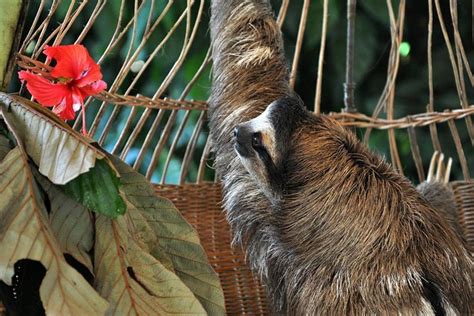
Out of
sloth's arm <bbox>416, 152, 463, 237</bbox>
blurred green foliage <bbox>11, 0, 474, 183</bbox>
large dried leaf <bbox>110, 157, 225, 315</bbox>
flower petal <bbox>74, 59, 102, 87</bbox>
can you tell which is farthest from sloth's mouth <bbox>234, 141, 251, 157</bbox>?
blurred green foliage <bbox>11, 0, 474, 183</bbox>

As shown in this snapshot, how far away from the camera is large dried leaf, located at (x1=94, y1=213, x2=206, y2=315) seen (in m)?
1.01

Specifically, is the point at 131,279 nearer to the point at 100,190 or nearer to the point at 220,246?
the point at 100,190

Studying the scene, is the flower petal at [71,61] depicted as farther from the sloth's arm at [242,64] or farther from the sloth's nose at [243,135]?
the sloth's arm at [242,64]

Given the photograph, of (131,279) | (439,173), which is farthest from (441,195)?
(131,279)

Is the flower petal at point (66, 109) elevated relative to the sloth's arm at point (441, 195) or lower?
elevated

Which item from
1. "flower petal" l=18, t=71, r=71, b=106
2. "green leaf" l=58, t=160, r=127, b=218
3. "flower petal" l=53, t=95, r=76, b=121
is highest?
"flower petal" l=18, t=71, r=71, b=106

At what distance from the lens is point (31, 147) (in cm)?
104

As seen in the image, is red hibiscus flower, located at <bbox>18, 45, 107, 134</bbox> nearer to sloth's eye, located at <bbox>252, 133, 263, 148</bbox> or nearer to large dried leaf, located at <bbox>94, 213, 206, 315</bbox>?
large dried leaf, located at <bbox>94, 213, 206, 315</bbox>

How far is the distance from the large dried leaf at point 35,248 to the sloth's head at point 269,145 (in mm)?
386

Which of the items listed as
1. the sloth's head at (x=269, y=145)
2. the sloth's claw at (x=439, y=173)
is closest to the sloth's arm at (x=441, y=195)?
the sloth's claw at (x=439, y=173)

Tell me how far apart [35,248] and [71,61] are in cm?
30

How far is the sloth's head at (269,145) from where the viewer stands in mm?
1252

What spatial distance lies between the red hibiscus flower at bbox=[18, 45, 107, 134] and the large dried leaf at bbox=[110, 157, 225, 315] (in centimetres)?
11

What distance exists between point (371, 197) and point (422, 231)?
10 cm
